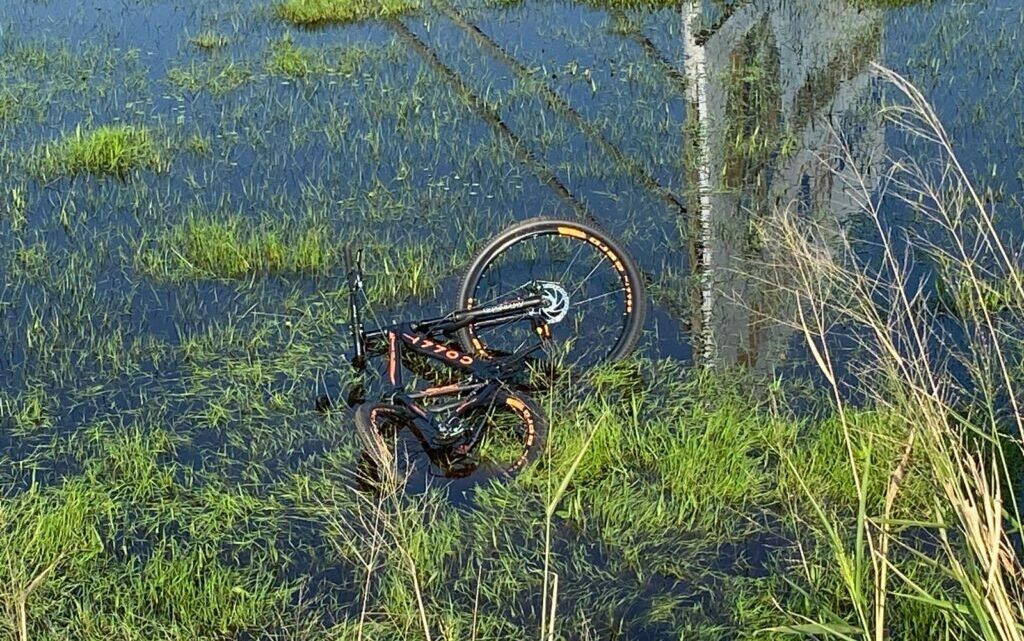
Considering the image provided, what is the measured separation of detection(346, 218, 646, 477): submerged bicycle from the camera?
5320 millimetres

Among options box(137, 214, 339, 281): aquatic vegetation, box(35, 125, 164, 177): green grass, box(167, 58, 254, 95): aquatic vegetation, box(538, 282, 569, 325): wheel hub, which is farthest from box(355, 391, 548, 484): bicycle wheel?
box(167, 58, 254, 95): aquatic vegetation

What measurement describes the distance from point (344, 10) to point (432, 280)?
6.41 metres

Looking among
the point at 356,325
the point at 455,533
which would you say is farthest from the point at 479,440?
the point at 356,325

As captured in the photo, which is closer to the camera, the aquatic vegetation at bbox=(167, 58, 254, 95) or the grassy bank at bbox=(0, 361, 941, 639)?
the grassy bank at bbox=(0, 361, 941, 639)

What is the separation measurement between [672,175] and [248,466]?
12.5 ft

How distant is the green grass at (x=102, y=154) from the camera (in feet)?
29.7

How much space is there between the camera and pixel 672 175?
27.3 ft

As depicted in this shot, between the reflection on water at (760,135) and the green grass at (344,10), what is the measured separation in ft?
9.77

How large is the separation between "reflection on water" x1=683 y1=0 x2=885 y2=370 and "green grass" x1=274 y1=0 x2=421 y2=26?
9.77ft

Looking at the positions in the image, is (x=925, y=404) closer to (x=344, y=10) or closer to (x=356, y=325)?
(x=356, y=325)

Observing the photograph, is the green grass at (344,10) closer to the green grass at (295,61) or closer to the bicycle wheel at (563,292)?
the green grass at (295,61)

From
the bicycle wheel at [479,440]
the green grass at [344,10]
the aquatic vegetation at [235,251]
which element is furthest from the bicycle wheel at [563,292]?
the green grass at [344,10]

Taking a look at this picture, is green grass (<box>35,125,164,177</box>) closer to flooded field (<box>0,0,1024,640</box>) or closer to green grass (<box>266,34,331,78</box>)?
flooded field (<box>0,0,1024,640</box>)

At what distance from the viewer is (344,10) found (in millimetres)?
12781
